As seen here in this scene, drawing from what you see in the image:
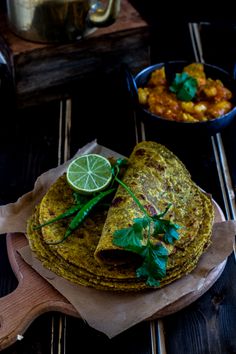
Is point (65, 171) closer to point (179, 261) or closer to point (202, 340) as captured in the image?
point (179, 261)

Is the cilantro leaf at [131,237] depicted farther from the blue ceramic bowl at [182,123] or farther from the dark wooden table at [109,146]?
the blue ceramic bowl at [182,123]

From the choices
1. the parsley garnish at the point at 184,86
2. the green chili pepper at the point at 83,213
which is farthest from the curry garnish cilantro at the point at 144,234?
the parsley garnish at the point at 184,86

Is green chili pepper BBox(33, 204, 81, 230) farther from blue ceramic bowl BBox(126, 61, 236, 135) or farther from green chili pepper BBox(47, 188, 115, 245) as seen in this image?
blue ceramic bowl BBox(126, 61, 236, 135)

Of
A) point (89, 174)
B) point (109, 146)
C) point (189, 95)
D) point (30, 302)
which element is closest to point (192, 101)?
point (189, 95)

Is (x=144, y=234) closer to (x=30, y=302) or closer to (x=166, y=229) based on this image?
(x=166, y=229)

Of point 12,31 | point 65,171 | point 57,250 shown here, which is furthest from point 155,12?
point 57,250

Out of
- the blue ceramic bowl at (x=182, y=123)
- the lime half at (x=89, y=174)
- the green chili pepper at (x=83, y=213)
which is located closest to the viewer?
the green chili pepper at (x=83, y=213)

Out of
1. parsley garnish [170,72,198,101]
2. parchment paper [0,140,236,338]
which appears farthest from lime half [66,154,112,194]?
parsley garnish [170,72,198,101]
